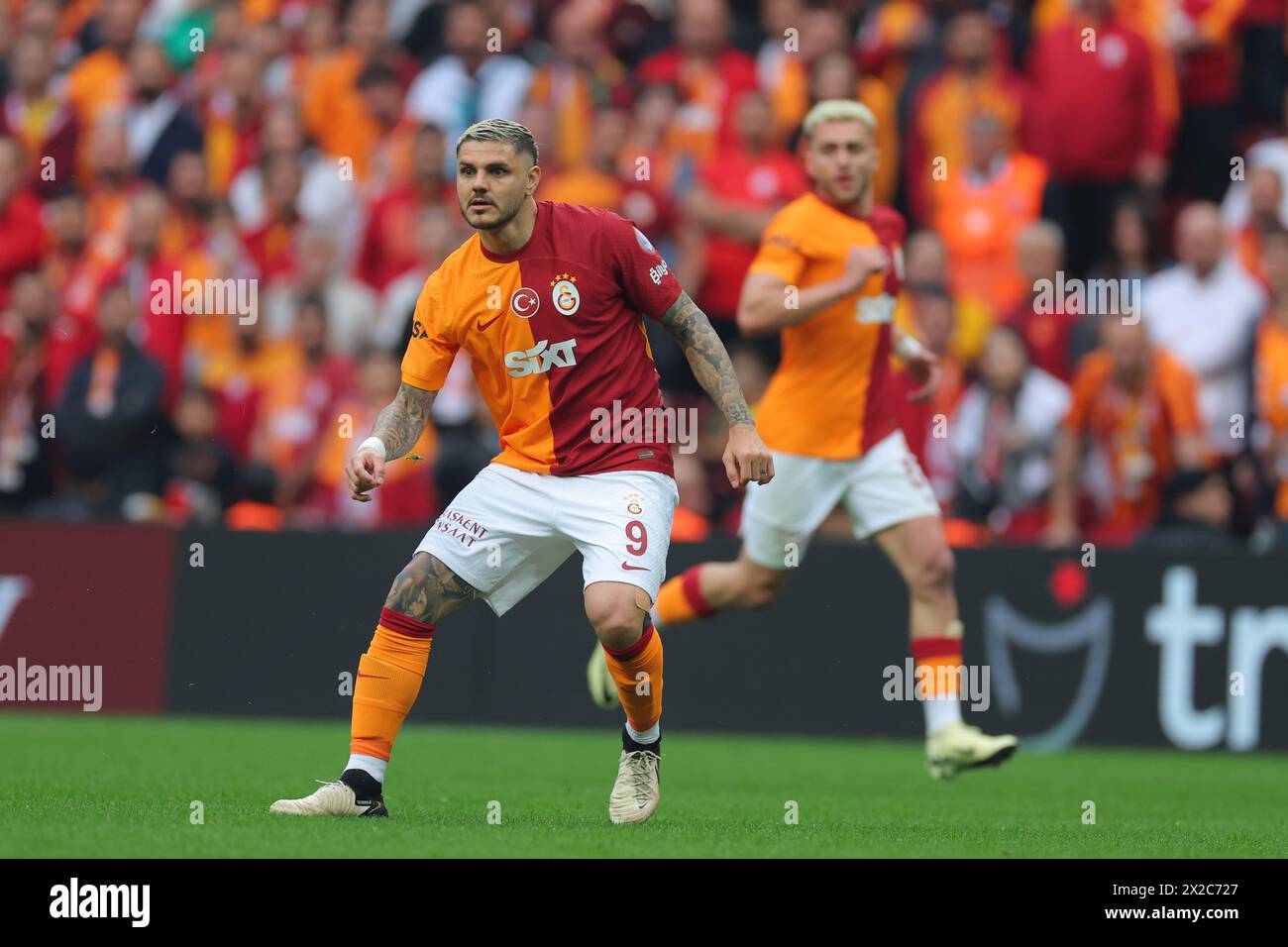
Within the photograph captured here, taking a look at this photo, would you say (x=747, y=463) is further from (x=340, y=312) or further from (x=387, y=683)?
(x=340, y=312)

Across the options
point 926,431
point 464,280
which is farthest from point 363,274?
point 464,280

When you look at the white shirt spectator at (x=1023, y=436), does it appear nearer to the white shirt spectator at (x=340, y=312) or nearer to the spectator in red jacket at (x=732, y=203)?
the spectator in red jacket at (x=732, y=203)

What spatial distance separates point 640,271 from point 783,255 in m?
2.08

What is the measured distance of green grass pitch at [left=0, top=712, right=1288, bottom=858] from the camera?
7094 millimetres

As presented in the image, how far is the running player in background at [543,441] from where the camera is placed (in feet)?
25.5

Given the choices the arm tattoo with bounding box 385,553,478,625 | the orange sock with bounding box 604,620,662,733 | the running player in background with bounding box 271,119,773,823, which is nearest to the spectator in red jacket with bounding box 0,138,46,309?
the running player in background with bounding box 271,119,773,823

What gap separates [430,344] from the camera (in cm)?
788

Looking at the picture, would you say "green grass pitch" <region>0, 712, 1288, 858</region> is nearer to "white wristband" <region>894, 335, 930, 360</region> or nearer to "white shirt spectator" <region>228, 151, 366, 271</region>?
"white wristband" <region>894, 335, 930, 360</region>

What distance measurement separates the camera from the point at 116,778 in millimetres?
9281

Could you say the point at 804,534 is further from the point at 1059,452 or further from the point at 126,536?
the point at 126,536

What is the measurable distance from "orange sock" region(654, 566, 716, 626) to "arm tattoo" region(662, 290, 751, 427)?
2.80 meters

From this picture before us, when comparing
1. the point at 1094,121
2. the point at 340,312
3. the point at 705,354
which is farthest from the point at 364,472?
the point at 1094,121

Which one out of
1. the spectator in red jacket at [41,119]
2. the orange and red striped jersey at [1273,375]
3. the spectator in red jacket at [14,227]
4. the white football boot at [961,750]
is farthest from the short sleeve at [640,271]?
the spectator in red jacket at [41,119]

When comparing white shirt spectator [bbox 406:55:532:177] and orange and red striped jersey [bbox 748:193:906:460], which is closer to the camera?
orange and red striped jersey [bbox 748:193:906:460]
